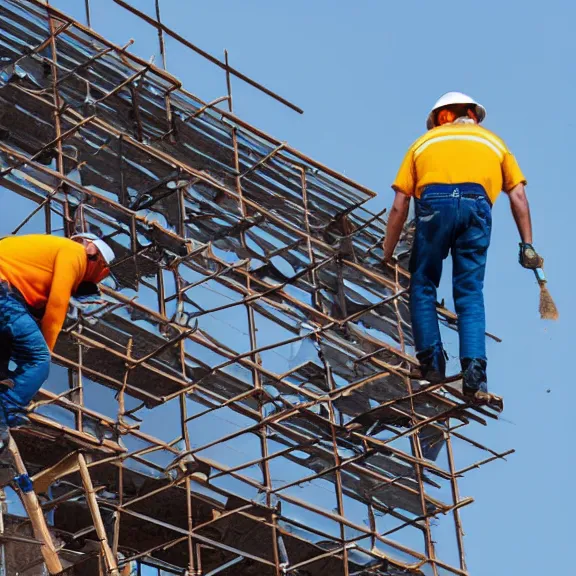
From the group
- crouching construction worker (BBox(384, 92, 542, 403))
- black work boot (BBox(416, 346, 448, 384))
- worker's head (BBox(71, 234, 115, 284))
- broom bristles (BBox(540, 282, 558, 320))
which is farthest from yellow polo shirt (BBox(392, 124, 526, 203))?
worker's head (BBox(71, 234, 115, 284))

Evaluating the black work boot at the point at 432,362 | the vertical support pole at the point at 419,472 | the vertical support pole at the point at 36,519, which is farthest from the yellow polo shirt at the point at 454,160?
the vertical support pole at the point at 419,472

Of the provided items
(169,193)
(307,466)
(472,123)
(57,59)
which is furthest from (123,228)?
(472,123)

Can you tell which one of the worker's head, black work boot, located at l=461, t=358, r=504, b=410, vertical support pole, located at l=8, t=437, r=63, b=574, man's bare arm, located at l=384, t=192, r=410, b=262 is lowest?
vertical support pole, located at l=8, t=437, r=63, b=574

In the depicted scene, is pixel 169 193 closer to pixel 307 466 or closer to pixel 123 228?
pixel 123 228

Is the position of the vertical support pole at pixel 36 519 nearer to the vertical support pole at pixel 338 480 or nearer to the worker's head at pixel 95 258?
the worker's head at pixel 95 258

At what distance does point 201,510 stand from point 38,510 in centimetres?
405

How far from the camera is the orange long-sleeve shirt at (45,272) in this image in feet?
39.1

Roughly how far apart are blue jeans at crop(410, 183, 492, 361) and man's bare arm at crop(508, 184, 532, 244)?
0.33m

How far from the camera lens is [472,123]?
1330 centimetres

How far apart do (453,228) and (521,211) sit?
629mm

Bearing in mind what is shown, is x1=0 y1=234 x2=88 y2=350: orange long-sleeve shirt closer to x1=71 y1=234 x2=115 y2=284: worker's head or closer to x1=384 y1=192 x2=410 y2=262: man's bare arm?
x1=71 y1=234 x2=115 y2=284: worker's head

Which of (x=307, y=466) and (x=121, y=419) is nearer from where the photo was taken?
(x=121, y=419)

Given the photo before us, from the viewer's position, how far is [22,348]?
11820 millimetres

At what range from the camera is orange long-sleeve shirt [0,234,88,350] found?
11906 millimetres
